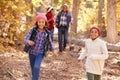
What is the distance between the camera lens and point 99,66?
6734 mm

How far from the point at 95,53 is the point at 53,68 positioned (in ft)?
13.6

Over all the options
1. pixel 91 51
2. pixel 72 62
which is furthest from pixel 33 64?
pixel 72 62

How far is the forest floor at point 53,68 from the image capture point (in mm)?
9023

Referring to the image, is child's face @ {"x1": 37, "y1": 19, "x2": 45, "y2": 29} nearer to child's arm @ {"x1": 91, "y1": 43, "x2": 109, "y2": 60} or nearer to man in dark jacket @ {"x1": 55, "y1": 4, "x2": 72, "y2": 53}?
child's arm @ {"x1": 91, "y1": 43, "x2": 109, "y2": 60}

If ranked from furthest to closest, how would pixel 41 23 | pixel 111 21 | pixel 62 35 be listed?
pixel 111 21 < pixel 62 35 < pixel 41 23

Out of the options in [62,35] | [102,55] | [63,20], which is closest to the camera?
[102,55]

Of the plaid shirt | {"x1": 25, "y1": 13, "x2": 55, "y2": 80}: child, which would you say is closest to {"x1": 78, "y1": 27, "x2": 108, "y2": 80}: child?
{"x1": 25, "y1": 13, "x2": 55, "y2": 80}: child

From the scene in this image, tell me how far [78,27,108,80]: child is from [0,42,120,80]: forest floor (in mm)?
2471

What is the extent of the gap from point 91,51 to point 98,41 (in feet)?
0.83

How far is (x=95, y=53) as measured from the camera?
6.64 metres

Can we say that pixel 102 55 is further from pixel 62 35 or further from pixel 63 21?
pixel 62 35

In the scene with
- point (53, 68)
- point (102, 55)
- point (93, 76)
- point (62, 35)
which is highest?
point (62, 35)

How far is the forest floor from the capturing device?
902 centimetres

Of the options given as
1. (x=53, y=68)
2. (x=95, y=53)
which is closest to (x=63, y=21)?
(x=53, y=68)
